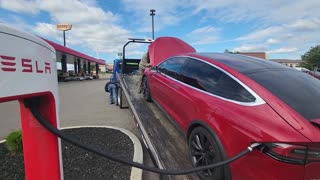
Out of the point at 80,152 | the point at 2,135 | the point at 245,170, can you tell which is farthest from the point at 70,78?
the point at 245,170

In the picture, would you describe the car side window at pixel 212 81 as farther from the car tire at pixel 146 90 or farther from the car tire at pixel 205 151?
the car tire at pixel 146 90

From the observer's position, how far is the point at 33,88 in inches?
66.0

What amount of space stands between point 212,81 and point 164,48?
5.49 meters

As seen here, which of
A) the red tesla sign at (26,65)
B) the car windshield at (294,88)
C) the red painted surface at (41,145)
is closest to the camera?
the red tesla sign at (26,65)

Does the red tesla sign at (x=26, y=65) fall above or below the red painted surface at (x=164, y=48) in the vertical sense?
below

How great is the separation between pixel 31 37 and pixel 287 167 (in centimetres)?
221

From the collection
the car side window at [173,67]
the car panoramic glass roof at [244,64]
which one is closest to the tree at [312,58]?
the car side window at [173,67]

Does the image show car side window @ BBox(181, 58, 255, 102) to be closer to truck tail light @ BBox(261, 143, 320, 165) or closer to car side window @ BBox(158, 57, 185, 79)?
car side window @ BBox(158, 57, 185, 79)

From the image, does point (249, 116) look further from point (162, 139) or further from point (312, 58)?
point (312, 58)

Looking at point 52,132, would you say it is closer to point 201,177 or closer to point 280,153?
point 280,153

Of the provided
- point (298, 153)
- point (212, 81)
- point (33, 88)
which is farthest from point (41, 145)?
point (212, 81)

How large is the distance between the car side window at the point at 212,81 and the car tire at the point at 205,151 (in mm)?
520

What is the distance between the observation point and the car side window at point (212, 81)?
3219 millimetres

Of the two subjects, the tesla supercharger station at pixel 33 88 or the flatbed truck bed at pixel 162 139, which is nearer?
the tesla supercharger station at pixel 33 88
